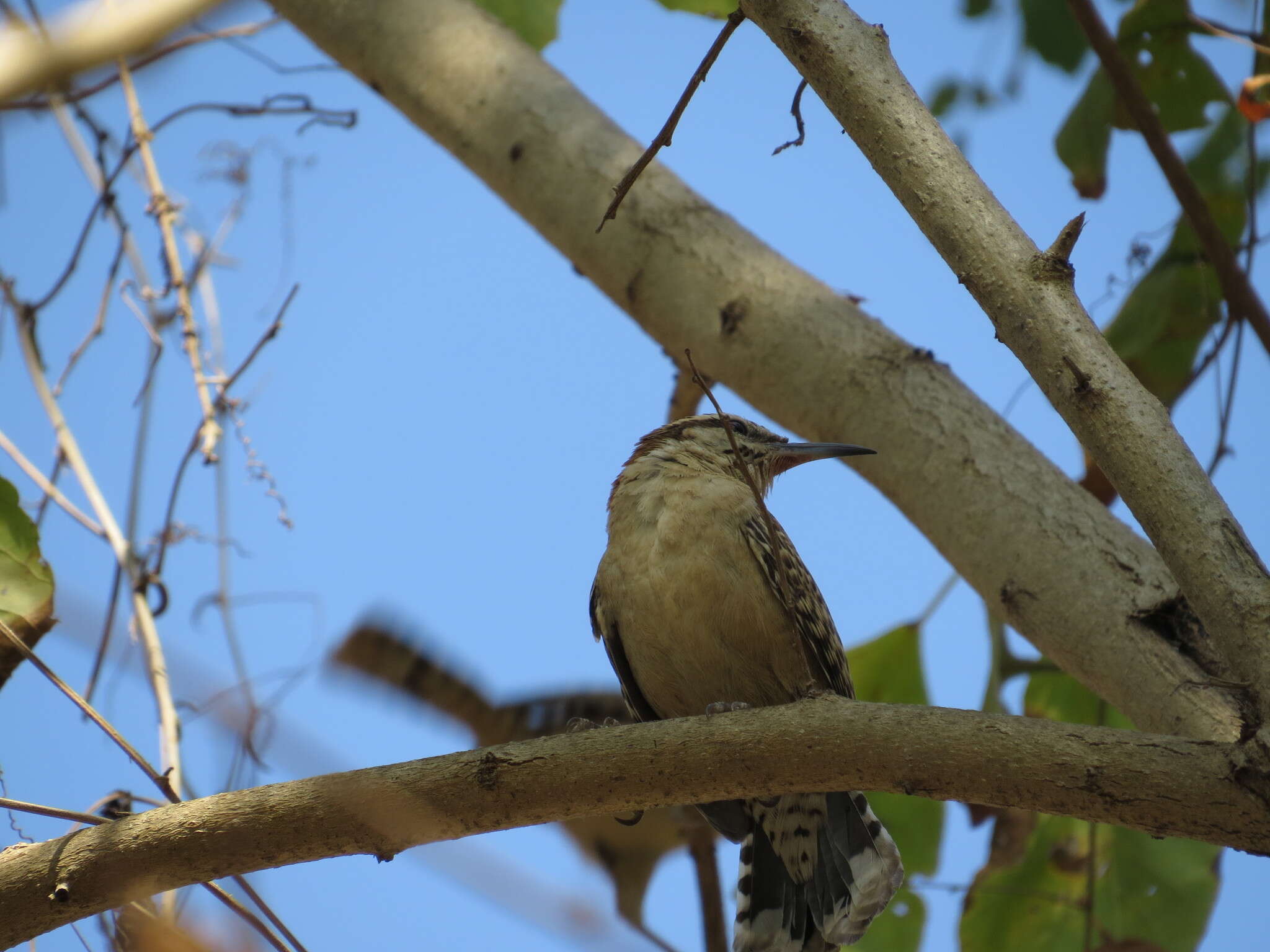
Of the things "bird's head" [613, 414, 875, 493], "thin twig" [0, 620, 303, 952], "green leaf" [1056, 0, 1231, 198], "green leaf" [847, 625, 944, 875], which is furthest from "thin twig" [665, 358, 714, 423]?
"thin twig" [0, 620, 303, 952]

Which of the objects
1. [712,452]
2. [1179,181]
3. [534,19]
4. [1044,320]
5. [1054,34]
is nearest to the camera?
[1044,320]

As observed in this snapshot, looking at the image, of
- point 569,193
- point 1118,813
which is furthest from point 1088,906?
point 569,193

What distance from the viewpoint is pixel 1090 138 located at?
4188 mm

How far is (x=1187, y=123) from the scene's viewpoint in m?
4.37

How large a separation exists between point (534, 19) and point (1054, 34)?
6.71ft

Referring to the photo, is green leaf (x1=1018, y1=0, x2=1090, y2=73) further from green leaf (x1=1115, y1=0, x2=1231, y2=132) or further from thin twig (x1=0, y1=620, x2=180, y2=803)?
thin twig (x1=0, y1=620, x2=180, y2=803)

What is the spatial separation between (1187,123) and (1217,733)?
9.06 feet

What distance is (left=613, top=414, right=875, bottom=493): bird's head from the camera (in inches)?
161

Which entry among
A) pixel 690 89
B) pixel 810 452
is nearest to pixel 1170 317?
pixel 810 452

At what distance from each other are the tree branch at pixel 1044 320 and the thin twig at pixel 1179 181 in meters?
1.43

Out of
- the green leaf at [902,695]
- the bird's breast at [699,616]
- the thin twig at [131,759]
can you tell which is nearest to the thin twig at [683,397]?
the bird's breast at [699,616]

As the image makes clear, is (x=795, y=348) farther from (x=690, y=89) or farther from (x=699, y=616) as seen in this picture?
(x=690, y=89)

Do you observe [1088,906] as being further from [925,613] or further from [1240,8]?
[1240,8]

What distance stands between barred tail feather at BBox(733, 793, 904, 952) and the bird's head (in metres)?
1.12
